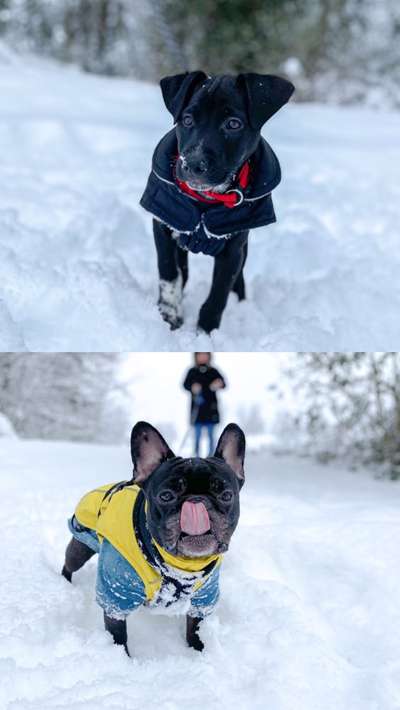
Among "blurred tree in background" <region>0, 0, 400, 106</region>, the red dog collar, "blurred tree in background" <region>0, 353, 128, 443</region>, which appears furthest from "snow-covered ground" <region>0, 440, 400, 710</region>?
"blurred tree in background" <region>0, 0, 400, 106</region>

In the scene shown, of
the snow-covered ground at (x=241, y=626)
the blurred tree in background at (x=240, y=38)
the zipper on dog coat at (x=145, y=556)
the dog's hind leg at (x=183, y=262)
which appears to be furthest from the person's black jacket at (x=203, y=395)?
the blurred tree in background at (x=240, y=38)

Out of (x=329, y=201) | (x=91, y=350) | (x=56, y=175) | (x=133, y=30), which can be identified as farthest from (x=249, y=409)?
(x=133, y=30)

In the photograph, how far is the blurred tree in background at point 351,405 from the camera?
5.72 meters

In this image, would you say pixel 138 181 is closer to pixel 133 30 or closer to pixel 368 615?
pixel 368 615

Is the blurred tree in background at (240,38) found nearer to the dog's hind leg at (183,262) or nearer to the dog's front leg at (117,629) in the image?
→ the dog's hind leg at (183,262)

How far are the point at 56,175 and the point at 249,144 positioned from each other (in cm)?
292

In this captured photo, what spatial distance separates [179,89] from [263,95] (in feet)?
0.96

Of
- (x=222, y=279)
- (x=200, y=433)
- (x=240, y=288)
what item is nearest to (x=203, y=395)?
(x=200, y=433)

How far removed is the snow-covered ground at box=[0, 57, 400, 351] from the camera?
A: 3.18 metres

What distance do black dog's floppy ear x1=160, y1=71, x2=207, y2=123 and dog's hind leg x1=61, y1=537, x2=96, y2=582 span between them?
1.60m

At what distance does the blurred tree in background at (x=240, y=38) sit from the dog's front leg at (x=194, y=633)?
12.1 metres

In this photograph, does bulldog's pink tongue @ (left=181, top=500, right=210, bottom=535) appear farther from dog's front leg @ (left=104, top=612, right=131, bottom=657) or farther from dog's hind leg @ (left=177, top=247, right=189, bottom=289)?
dog's hind leg @ (left=177, top=247, right=189, bottom=289)

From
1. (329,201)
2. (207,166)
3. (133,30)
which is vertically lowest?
(207,166)

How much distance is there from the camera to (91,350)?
3008 mm
